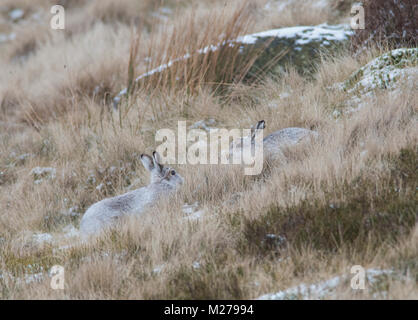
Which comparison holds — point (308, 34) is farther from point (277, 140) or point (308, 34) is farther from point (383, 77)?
point (277, 140)

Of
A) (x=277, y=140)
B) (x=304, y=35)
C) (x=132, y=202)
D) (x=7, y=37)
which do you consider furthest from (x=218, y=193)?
(x=7, y=37)

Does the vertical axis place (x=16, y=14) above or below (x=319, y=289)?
above

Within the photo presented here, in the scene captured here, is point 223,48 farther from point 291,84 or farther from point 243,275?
point 243,275

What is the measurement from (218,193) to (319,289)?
2.20m

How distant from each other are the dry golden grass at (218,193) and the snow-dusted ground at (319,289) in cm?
6

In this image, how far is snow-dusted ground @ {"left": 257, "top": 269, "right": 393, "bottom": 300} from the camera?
10.5 feet

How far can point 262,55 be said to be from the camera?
8852 millimetres

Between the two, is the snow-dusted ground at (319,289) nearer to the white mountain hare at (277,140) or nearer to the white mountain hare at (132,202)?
the white mountain hare at (132,202)

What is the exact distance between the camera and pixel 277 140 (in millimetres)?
5902

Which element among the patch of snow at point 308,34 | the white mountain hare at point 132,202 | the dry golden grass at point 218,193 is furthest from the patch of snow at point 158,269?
the patch of snow at point 308,34

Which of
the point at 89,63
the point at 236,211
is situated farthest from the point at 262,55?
the point at 236,211

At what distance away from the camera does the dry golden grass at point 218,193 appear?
3527 mm

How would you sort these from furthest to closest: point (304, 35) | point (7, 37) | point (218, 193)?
point (7, 37), point (304, 35), point (218, 193)
